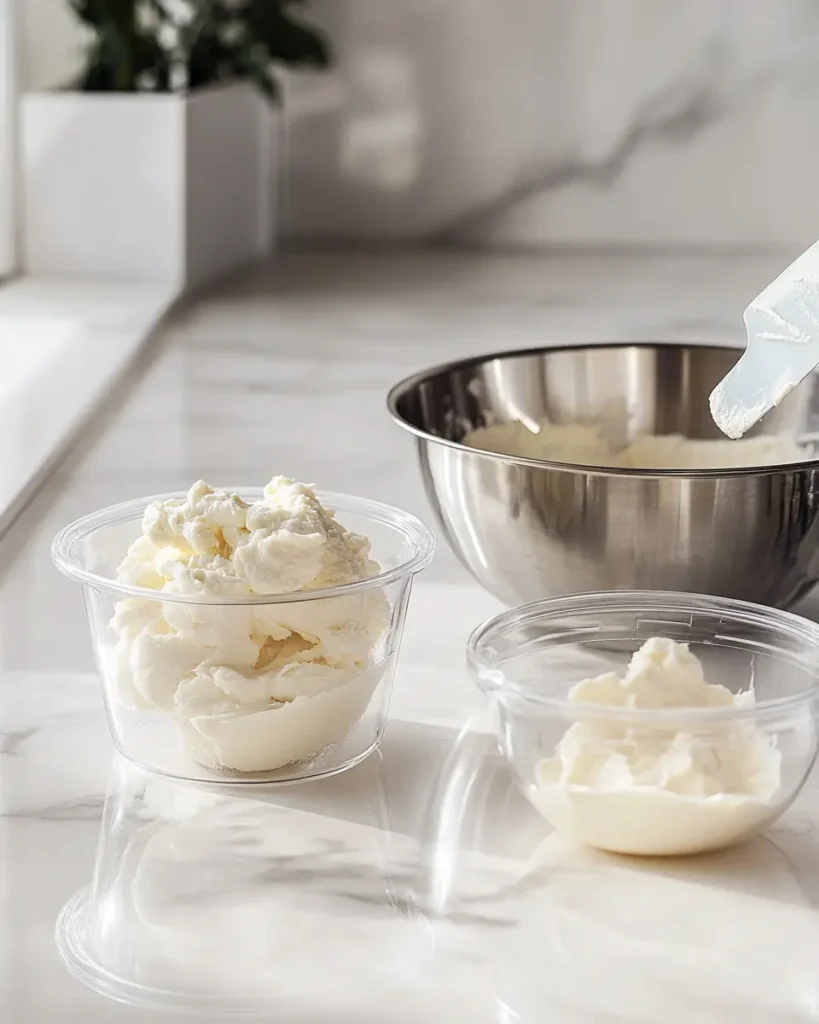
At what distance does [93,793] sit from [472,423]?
0.39m

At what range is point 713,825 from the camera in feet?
1.79

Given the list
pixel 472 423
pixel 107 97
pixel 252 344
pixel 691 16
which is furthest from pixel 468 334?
pixel 691 16

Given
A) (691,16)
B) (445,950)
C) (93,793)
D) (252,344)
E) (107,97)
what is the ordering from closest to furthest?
1. (445,950)
2. (93,793)
3. (252,344)
4. (107,97)
5. (691,16)

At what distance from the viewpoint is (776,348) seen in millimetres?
655

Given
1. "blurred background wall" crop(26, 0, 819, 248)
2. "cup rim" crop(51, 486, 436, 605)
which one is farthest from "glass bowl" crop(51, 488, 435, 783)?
"blurred background wall" crop(26, 0, 819, 248)

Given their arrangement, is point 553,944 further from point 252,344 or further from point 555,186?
point 555,186

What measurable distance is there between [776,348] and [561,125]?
181 centimetres

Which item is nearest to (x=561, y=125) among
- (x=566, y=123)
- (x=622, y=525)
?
(x=566, y=123)

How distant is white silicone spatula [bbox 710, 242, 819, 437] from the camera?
25.2 inches

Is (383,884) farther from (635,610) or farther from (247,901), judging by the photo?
(635,610)

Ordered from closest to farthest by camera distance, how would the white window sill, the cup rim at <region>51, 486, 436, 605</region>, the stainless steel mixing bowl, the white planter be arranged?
the cup rim at <region>51, 486, 436, 605</region>
the stainless steel mixing bowl
the white window sill
the white planter

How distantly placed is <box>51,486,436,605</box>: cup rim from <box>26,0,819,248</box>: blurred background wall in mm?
1761

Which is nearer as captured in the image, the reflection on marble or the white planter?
the reflection on marble

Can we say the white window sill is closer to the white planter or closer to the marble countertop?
the white planter
